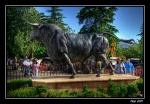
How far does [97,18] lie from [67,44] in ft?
42.3

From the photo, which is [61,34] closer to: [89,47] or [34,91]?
[89,47]

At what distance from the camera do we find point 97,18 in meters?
23.9

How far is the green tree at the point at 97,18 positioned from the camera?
2345 centimetres

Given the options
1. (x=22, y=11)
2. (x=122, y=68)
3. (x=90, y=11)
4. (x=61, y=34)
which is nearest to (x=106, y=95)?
(x=61, y=34)

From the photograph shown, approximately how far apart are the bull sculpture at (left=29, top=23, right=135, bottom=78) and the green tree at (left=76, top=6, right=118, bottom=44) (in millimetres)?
11391

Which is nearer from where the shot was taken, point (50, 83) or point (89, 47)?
point (50, 83)

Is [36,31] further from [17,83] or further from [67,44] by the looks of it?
[17,83]

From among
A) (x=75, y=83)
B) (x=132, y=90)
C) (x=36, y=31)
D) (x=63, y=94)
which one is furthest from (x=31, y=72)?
(x=132, y=90)

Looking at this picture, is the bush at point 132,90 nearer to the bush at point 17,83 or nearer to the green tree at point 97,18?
the bush at point 17,83

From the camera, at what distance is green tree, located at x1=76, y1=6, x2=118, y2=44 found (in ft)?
76.9

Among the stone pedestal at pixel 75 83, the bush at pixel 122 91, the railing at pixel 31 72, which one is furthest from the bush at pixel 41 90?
the bush at pixel 122 91

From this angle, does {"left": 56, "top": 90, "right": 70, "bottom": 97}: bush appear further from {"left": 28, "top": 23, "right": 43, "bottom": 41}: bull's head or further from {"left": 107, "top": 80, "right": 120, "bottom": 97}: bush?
{"left": 28, "top": 23, "right": 43, "bottom": 41}: bull's head

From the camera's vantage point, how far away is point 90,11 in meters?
23.7

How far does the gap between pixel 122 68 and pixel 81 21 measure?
11.2 metres
